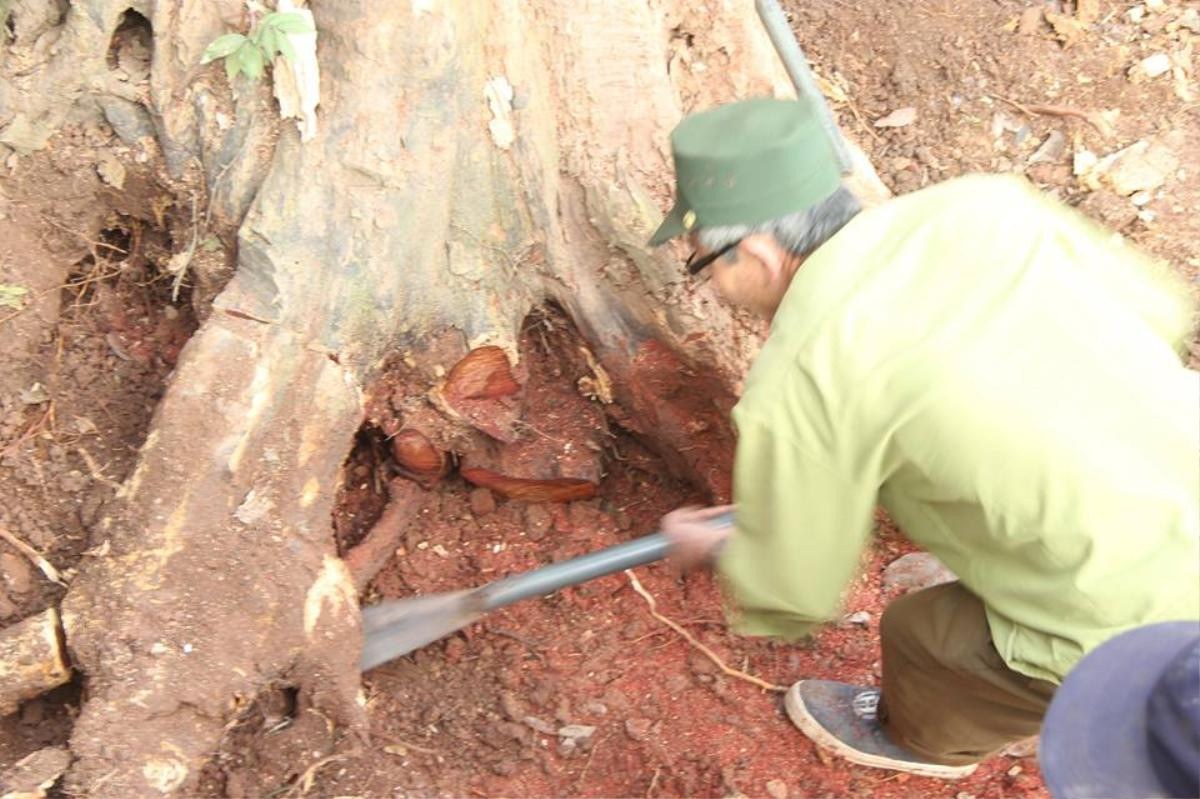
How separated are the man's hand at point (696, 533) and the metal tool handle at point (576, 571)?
8cm

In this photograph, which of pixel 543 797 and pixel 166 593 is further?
pixel 543 797

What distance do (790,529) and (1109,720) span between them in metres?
0.68

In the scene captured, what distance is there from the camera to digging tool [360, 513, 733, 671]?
8.72 ft

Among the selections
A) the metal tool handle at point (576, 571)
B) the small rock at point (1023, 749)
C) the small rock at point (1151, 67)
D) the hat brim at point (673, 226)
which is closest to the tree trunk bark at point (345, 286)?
the metal tool handle at point (576, 571)

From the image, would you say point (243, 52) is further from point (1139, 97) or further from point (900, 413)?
point (1139, 97)

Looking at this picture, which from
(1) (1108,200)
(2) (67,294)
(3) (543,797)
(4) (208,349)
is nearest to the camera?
(4) (208,349)

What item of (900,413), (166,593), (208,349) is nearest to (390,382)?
(208,349)

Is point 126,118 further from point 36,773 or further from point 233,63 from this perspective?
point 36,773

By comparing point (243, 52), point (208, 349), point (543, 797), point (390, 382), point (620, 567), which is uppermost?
point (243, 52)

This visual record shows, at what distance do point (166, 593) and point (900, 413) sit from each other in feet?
5.32

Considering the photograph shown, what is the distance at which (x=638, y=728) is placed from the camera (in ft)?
9.57

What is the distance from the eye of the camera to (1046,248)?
191cm

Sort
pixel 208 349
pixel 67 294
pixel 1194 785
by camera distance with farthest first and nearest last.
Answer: pixel 67 294, pixel 208 349, pixel 1194 785

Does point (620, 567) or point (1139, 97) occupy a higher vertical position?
point (1139, 97)
